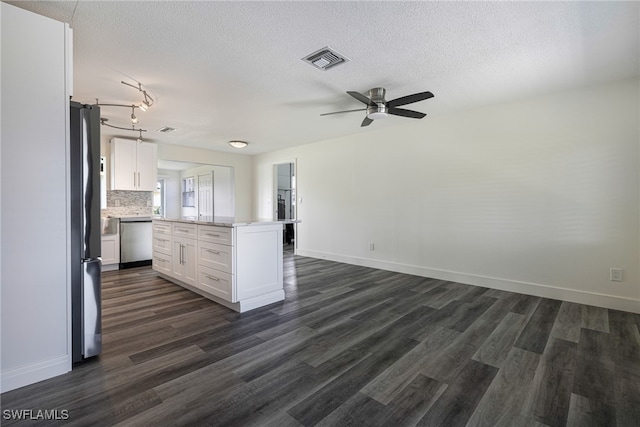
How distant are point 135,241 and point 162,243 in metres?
1.43

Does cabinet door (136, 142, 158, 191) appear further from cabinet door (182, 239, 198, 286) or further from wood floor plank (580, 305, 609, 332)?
wood floor plank (580, 305, 609, 332)

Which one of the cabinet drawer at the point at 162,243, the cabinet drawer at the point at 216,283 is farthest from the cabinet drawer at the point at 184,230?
the cabinet drawer at the point at 216,283

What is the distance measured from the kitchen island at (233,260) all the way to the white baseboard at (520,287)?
2214 mm

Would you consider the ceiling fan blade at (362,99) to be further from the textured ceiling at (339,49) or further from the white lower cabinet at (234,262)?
the white lower cabinet at (234,262)

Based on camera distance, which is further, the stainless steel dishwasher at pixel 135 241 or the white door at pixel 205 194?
the white door at pixel 205 194

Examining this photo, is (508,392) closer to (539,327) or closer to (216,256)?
(539,327)

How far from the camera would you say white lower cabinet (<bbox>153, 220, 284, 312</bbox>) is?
2908 mm

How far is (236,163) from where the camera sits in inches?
285

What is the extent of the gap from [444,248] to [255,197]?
4916 mm

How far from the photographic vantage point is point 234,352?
2135 mm

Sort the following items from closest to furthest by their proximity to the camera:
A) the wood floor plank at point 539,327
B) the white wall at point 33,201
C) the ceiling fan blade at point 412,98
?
the white wall at point 33,201
the wood floor plank at point 539,327
the ceiling fan blade at point 412,98

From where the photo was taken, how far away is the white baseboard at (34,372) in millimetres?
1646

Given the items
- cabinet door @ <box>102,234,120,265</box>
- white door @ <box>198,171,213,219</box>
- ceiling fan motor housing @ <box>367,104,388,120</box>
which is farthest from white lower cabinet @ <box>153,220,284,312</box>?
white door @ <box>198,171,213,219</box>

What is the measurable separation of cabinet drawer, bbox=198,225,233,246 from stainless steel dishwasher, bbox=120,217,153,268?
8.59ft
